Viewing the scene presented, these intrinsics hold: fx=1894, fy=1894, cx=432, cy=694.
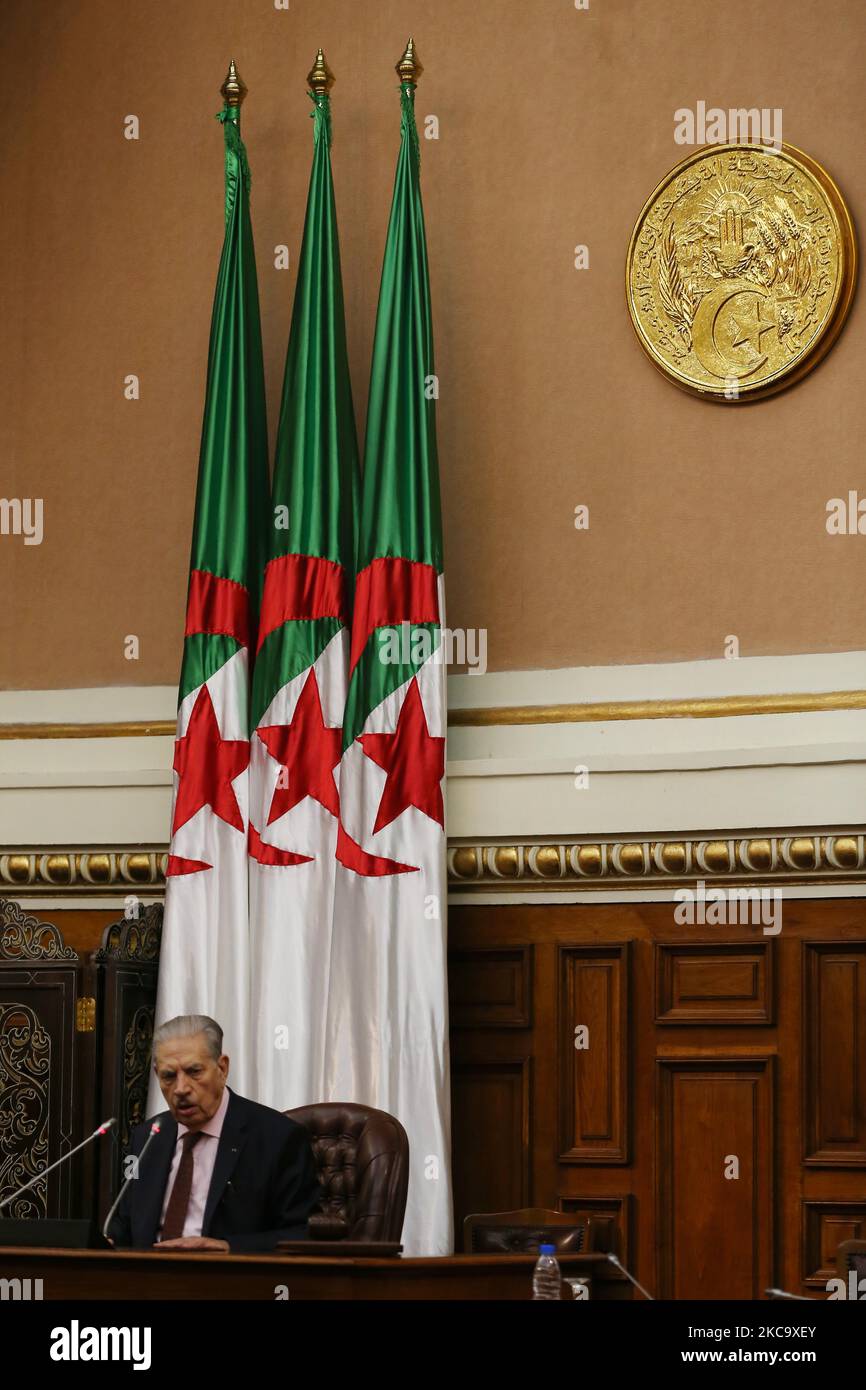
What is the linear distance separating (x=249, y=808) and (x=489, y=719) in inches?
35.0

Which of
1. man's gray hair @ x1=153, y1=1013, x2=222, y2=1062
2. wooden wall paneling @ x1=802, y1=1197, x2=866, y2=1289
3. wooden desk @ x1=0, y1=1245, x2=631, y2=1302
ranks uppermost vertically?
man's gray hair @ x1=153, y1=1013, x2=222, y2=1062

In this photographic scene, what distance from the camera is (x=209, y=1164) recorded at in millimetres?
4922

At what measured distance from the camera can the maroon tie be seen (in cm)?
486

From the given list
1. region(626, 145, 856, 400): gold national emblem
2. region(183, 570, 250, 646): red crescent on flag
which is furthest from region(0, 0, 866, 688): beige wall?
region(183, 570, 250, 646): red crescent on flag

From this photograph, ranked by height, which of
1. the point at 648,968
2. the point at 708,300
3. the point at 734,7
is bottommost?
the point at 648,968

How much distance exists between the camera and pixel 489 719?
6.60 meters

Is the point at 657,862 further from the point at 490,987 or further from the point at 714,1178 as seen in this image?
the point at 714,1178

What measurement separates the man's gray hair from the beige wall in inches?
84.6

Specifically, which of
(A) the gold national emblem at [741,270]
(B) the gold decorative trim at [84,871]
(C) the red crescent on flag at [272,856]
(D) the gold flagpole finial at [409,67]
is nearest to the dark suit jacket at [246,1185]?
(C) the red crescent on flag at [272,856]

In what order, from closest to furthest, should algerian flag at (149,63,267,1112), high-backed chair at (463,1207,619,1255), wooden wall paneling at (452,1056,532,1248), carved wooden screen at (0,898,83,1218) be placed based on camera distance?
high-backed chair at (463,1207,619,1255), carved wooden screen at (0,898,83,1218), wooden wall paneling at (452,1056,532,1248), algerian flag at (149,63,267,1112)

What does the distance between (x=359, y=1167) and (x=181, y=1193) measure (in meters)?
0.46

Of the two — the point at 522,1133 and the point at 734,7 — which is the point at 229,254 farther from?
the point at 522,1133

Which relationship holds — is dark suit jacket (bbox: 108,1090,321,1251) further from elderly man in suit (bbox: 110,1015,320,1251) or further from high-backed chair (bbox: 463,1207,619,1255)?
high-backed chair (bbox: 463,1207,619,1255)

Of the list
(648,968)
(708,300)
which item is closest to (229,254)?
(708,300)
